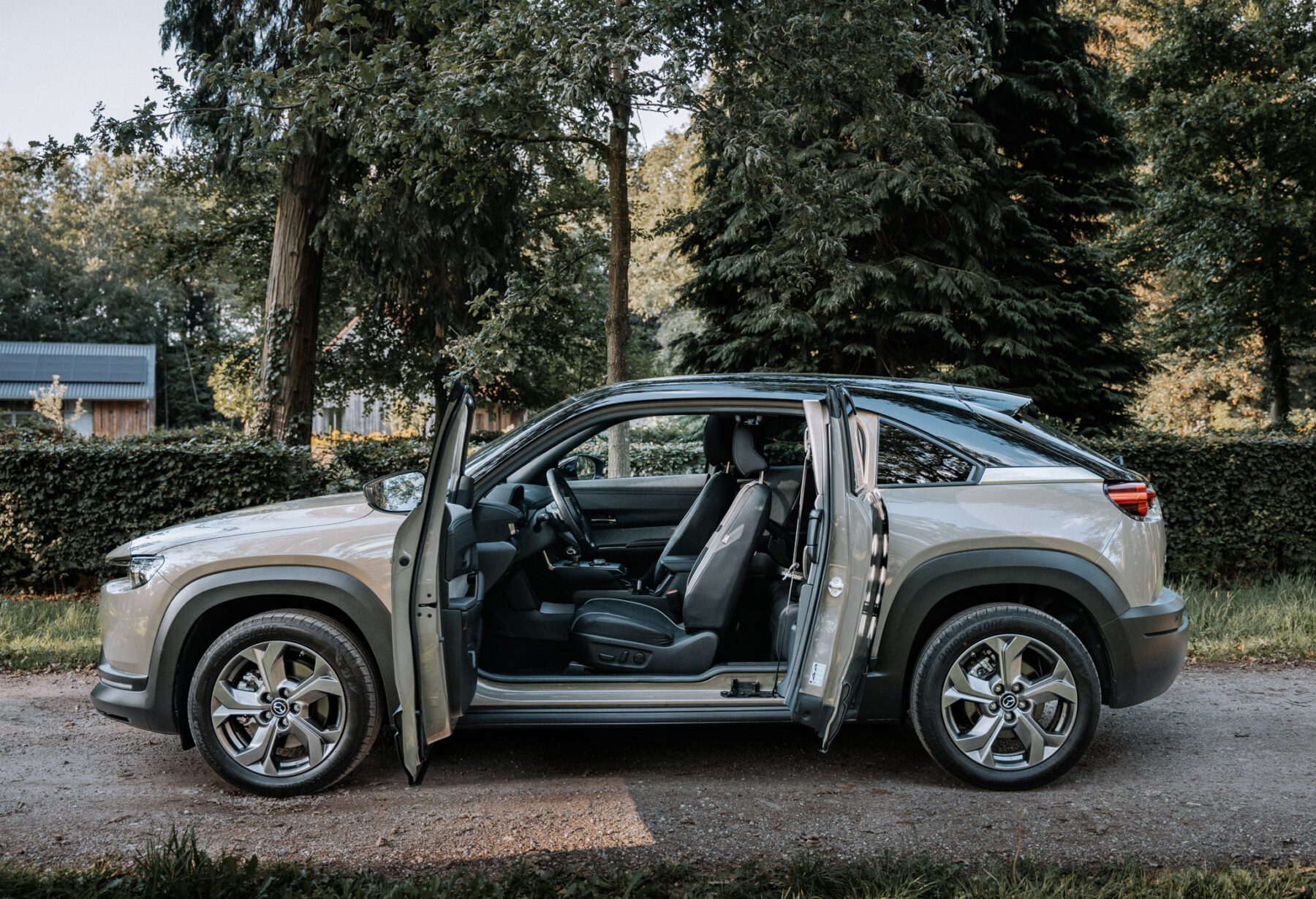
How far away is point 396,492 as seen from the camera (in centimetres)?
411

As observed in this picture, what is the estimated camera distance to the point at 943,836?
3.56m

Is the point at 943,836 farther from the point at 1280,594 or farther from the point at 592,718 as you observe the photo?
the point at 1280,594

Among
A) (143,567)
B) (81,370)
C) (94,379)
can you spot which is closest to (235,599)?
(143,567)

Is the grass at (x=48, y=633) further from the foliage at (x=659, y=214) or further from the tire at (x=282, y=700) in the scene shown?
the foliage at (x=659, y=214)

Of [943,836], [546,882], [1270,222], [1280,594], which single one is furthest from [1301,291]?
[546,882]

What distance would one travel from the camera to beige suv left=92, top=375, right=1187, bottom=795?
3.74 meters

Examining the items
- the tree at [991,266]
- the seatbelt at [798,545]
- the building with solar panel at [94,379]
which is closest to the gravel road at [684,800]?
the seatbelt at [798,545]

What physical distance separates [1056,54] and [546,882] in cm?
1422

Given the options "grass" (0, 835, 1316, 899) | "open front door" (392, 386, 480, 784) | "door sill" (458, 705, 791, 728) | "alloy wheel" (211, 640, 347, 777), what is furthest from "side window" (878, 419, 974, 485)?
"alloy wheel" (211, 640, 347, 777)

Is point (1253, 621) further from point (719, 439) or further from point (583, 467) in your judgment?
point (583, 467)

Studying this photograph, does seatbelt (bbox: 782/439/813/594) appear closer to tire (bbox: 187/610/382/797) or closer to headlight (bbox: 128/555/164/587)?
tire (bbox: 187/610/382/797)

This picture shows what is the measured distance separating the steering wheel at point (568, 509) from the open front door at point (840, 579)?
6.02ft

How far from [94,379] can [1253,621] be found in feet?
163

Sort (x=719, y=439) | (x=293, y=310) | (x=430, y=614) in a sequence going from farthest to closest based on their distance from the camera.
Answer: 1. (x=293, y=310)
2. (x=719, y=439)
3. (x=430, y=614)
